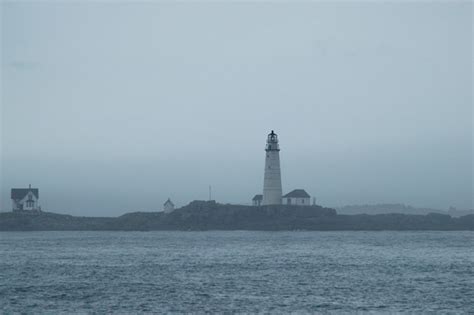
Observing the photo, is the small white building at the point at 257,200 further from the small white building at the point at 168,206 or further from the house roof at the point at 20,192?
the house roof at the point at 20,192

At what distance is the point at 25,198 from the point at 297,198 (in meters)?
40.7

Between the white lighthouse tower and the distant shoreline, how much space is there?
105 inches

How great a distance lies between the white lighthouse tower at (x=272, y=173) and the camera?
304ft

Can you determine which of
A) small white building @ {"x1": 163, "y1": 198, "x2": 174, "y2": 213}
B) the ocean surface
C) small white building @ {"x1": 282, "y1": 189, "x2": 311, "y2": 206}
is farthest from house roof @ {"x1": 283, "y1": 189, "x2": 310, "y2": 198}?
the ocean surface

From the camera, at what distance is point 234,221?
10575 centimetres

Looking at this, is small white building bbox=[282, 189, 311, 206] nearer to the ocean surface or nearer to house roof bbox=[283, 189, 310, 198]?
house roof bbox=[283, 189, 310, 198]

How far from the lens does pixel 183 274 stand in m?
45.4

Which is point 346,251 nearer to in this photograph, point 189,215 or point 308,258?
point 308,258

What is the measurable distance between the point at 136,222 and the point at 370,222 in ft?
119

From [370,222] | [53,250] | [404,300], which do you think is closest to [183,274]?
[404,300]

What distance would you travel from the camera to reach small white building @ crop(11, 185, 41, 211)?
366 feet

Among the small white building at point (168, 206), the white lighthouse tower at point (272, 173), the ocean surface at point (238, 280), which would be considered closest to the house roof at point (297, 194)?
the white lighthouse tower at point (272, 173)

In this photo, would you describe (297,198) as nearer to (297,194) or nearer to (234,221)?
(297,194)

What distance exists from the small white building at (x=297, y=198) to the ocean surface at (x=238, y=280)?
1368 inches
